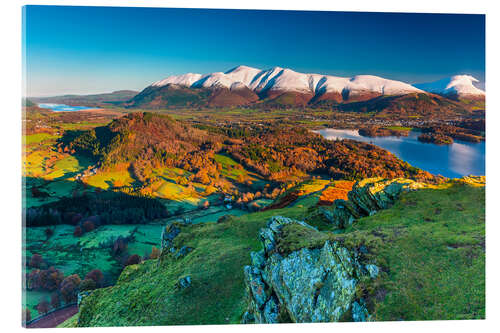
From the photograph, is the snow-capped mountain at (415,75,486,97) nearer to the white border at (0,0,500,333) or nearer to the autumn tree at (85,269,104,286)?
the white border at (0,0,500,333)

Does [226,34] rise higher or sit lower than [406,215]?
higher

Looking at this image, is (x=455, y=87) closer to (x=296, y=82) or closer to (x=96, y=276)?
(x=296, y=82)

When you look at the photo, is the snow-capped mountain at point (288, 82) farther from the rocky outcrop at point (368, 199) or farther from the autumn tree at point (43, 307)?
the autumn tree at point (43, 307)

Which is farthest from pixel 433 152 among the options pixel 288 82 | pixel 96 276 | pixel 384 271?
pixel 96 276

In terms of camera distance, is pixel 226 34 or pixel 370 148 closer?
pixel 226 34

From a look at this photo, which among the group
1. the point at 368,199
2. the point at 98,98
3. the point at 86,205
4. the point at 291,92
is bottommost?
the point at 86,205

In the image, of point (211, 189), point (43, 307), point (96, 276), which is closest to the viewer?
point (43, 307)
